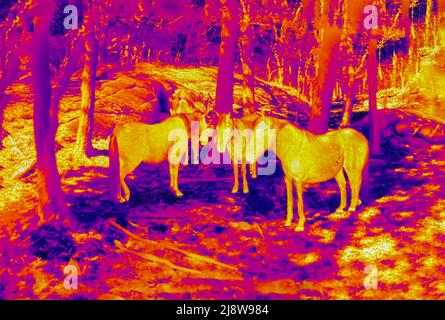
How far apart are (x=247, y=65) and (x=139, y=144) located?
362 inches

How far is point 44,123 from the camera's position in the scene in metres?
9.26

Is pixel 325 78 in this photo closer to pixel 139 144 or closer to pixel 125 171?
pixel 139 144

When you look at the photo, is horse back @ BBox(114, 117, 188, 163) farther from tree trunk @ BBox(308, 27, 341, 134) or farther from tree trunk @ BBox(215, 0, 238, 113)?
tree trunk @ BBox(215, 0, 238, 113)

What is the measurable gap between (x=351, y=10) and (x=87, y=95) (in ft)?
30.3

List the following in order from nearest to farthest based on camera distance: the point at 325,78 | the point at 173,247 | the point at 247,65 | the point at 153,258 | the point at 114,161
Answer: the point at 153,258
the point at 173,247
the point at 114,161
the point at 325,78
the point at 247,65

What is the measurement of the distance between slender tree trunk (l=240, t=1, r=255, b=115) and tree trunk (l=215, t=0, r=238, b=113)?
263 cm

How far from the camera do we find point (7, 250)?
885 cm

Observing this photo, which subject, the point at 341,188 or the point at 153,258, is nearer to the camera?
the point at 153,258

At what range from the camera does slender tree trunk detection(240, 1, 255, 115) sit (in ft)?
57.5

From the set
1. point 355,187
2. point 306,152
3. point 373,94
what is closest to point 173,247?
point 306,152

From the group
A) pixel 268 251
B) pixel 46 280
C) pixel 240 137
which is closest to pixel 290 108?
pixel 240 137

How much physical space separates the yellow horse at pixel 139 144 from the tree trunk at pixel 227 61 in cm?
480

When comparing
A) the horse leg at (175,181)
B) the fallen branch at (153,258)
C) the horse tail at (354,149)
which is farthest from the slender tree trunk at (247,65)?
the fallen branch at (153,258)
